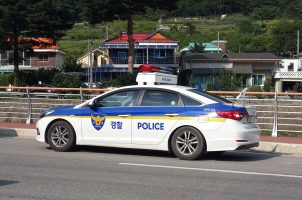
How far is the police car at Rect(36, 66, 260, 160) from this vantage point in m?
11.1

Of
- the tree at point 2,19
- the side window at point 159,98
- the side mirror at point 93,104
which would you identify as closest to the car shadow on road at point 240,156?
the side window at point 159,98

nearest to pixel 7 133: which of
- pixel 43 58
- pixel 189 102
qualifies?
pixel 189 102

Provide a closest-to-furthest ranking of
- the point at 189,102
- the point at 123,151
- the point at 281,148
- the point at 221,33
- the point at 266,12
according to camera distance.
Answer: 1. the point at 189,102
2. the point at 123,151
3. the point at 281,148
4. the point at 221,33
5. the point at 266,12

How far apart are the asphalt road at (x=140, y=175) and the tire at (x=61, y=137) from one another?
193mm

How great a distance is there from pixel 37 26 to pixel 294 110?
111 ft

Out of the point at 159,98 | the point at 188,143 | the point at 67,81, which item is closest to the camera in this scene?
the point at 188,143

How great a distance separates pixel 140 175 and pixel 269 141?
17.7 ft

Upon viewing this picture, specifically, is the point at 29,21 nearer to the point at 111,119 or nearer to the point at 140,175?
the point at 111,119

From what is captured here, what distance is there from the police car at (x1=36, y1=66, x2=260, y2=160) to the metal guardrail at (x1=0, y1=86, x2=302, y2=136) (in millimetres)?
3751

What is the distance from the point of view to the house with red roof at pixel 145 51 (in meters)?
69.2

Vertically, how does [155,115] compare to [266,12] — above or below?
below

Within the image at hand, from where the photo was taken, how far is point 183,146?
36.9 ft

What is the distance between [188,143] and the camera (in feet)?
36.8

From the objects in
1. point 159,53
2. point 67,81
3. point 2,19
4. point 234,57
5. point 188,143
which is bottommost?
point 188,143
